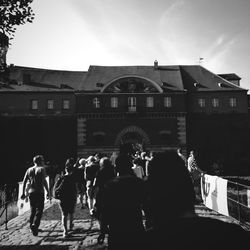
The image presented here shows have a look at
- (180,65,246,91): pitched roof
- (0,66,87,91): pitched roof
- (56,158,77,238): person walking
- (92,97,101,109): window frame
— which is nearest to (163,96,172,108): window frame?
(180,65,246,91): pitched roof

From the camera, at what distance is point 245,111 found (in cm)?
3866

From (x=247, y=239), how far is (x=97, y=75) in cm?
3796

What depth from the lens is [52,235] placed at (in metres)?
8.54

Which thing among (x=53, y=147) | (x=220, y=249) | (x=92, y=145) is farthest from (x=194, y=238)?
(x=53, y=147)

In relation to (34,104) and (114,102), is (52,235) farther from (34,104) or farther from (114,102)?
(34,104)

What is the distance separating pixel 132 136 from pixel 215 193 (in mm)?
24893

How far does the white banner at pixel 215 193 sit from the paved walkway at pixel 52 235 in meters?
0.33

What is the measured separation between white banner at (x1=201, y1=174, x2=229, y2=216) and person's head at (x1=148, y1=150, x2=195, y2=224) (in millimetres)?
8495

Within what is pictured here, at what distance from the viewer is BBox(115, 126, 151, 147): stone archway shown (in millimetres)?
35469

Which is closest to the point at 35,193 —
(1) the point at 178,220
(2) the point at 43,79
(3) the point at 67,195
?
(3) the point at 67,195

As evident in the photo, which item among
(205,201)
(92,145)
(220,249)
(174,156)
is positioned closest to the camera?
(220,249)

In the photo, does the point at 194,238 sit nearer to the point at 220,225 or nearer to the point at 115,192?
the point at 220,225

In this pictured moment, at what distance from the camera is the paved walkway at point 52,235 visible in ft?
24.3

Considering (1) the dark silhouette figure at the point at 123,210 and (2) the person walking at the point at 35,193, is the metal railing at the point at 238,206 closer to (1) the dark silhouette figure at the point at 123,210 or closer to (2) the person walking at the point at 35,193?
(1) the dark silhouette figure at the point at 123,210
